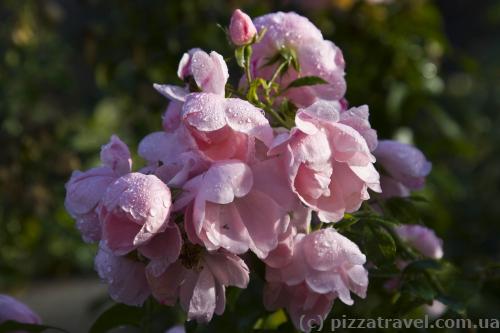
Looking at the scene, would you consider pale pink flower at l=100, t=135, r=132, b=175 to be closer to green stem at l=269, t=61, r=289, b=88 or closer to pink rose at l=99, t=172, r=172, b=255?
pink rose at l=99, t=172, r=172, b=255

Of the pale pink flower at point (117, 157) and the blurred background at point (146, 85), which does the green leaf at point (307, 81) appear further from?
the blurred background at point (146, 85)

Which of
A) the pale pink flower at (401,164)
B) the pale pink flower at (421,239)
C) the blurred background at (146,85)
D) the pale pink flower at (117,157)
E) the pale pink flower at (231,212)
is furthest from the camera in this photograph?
the blurred background at (146,85)

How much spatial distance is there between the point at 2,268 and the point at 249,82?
1.64 meters

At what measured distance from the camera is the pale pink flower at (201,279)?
78 centimetres

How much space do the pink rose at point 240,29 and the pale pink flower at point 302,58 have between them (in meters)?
0.07

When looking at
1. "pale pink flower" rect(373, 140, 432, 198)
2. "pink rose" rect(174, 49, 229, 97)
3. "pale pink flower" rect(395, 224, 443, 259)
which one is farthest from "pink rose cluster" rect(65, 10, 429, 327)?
"pale pink flower" rect(395, 224, 443, 259)

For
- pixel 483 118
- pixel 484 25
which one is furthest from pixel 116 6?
pixel 484 25

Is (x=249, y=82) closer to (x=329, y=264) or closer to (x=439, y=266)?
(x=329, y=264)

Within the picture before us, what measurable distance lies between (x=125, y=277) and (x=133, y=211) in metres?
0.11

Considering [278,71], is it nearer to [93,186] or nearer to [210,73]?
[210,73]

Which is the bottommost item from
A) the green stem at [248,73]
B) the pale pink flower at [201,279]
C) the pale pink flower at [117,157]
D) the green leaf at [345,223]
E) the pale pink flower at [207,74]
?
the pale pink flower at [201,279]

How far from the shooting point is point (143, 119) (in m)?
2.47

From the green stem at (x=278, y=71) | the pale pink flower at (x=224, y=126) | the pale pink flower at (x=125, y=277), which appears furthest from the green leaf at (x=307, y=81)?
the pale pink flower at (x=125, y=277)

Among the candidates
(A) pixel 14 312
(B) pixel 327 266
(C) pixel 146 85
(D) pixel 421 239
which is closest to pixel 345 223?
(B) pixel 327 266
